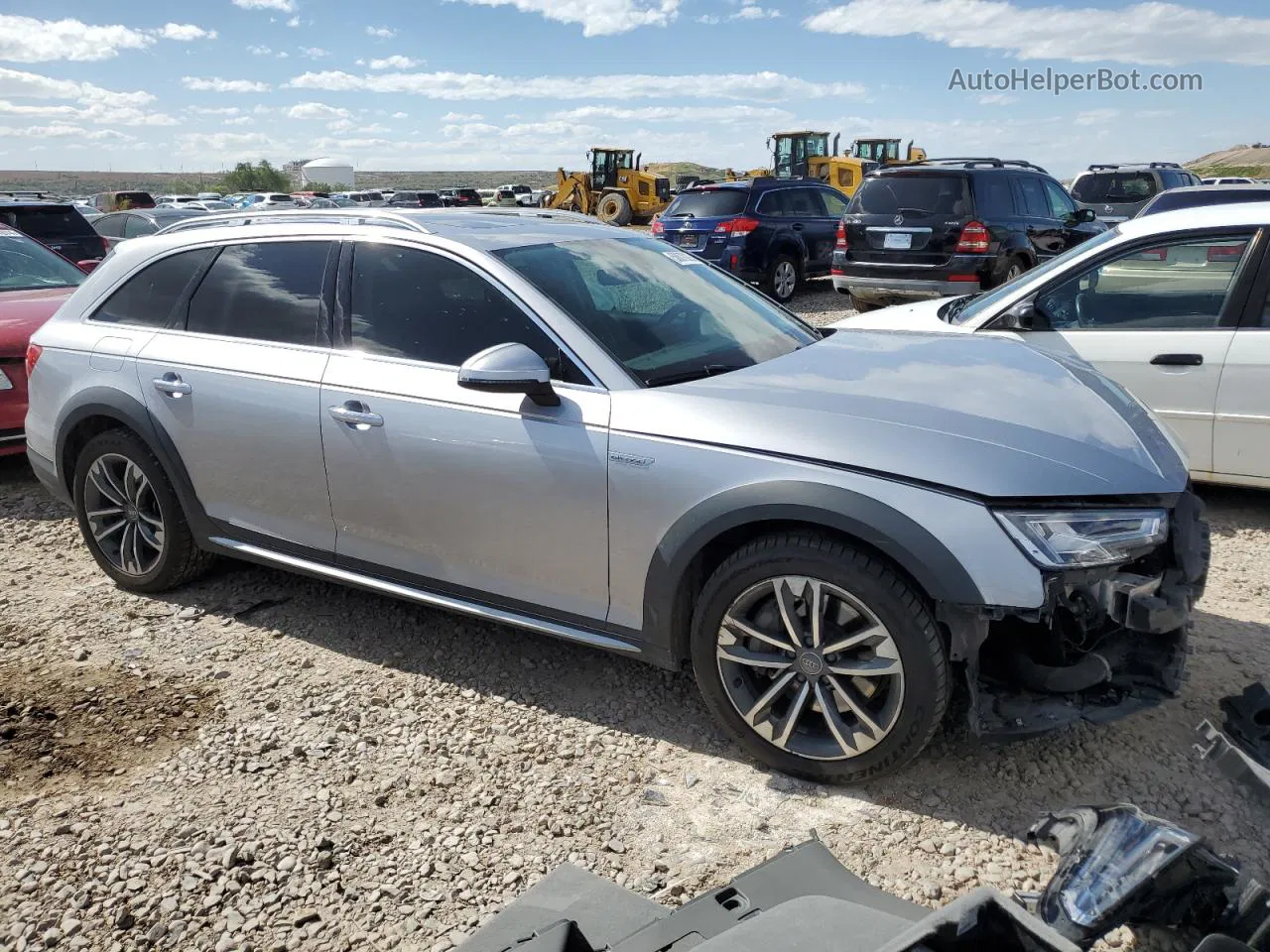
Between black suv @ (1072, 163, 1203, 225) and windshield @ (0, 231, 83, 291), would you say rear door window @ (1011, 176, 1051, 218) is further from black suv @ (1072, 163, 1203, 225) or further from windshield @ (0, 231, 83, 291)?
windshield @ (0, 231, 83, 291)

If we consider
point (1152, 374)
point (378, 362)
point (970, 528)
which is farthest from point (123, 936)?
point (1152, 374)

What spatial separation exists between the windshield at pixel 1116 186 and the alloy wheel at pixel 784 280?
24.3ft

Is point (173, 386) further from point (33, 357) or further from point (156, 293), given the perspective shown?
point (33, 357)

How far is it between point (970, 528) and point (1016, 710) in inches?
23.0

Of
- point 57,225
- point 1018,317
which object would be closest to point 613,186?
point 57,225

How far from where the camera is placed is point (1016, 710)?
2.80 metres

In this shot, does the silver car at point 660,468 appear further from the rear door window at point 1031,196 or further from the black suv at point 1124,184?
the black suv at point 1124,184

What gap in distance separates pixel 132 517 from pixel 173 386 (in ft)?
2.61

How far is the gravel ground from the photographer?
8.67ft

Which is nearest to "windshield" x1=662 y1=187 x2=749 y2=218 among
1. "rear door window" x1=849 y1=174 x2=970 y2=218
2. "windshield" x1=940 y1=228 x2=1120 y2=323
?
"rear door window" x1=849 y1=174 x2=970 y2=218

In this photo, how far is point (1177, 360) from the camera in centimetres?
493

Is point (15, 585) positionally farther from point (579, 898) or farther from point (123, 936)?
point (579, 898)

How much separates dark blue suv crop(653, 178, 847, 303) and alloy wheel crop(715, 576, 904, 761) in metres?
11.1

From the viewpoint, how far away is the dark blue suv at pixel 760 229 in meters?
13.8
